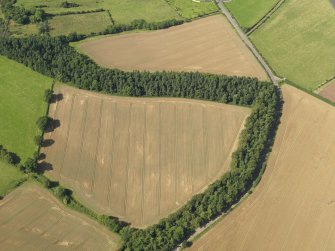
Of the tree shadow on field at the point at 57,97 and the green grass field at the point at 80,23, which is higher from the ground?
the green grass field at the point at 80,23

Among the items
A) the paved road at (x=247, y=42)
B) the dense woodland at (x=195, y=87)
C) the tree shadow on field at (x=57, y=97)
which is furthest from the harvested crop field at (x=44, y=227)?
the paved road at (x=247, y=42)

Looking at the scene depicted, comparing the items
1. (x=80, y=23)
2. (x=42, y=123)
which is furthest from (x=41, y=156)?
(x=80, y=23)

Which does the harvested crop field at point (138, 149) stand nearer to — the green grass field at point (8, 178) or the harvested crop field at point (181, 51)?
the green grass field at point (8, 178)

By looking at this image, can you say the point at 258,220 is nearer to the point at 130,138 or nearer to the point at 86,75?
the point at 130,138

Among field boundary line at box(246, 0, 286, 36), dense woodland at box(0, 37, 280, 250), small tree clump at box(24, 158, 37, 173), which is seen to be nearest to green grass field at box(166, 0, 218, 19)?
field boundary line at box(246, 0, 286, 36)

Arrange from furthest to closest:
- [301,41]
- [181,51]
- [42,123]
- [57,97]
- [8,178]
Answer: [301,41], [181,51], [57,97], [42,123], [8,178]

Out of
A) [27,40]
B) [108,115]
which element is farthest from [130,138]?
[27,40]

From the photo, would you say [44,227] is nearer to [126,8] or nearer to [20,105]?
[20,105]
